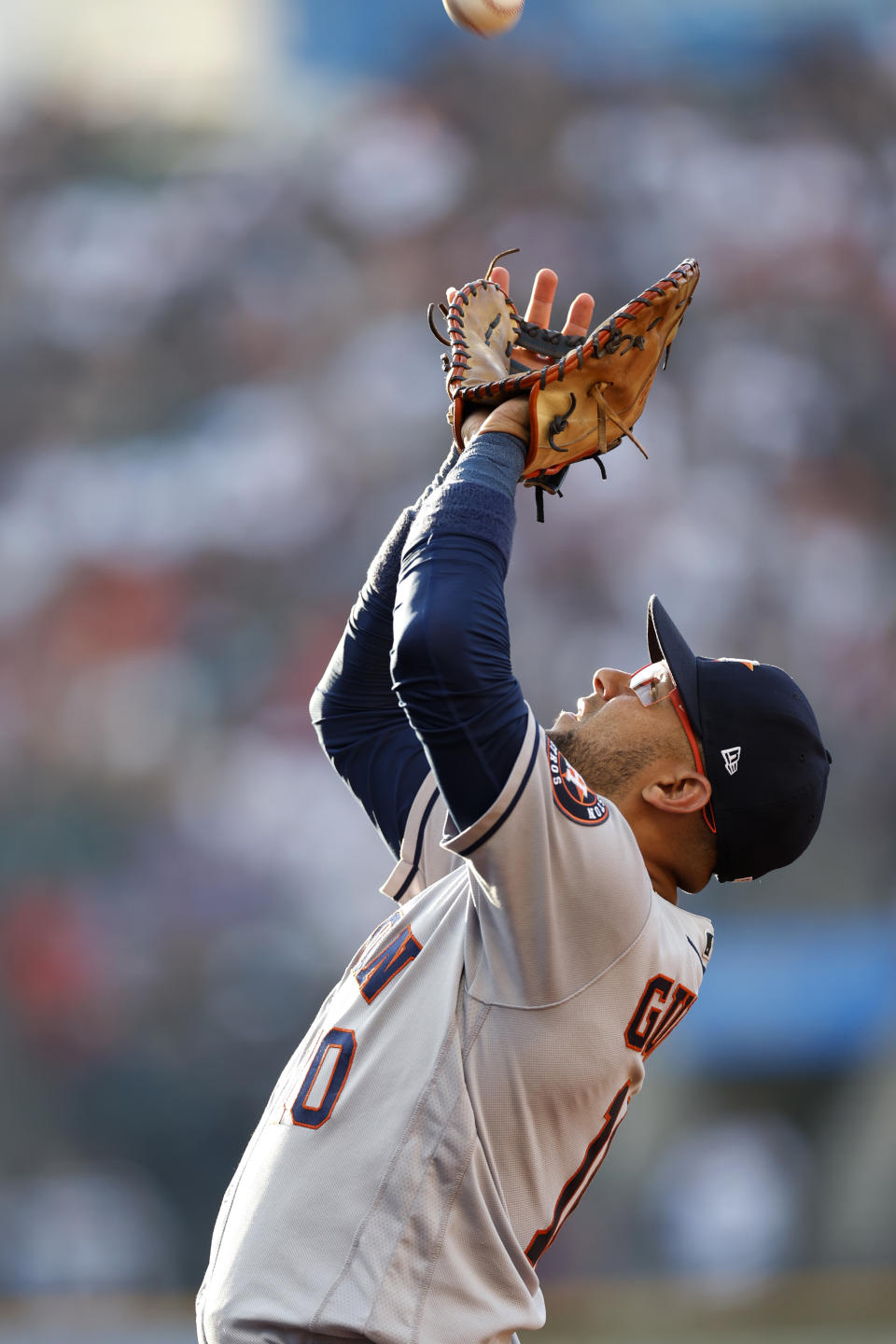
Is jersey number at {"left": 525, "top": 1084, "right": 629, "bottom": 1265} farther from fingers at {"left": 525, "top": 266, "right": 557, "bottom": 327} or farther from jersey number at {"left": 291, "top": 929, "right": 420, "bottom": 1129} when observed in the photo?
fingers at {"left": 525, "top": 266, "right": 557, "bottom": 327}

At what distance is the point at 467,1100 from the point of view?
4.76 ft

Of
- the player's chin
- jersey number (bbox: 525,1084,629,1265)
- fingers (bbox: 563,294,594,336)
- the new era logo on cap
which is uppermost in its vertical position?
fingers (bbox: 563,294,594,336)

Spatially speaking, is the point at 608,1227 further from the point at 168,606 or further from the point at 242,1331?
the point at 242,1331

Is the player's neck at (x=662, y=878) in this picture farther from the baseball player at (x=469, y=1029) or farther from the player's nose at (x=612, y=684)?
the player's nose at (x=612, y=684)

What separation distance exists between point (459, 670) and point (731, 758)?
50 centimetres

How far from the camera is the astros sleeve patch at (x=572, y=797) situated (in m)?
1.41

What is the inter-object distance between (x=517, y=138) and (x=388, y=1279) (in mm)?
7155

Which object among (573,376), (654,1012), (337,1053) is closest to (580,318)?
(573,376)

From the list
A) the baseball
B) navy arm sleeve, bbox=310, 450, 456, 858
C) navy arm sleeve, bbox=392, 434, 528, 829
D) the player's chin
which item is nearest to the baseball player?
navy arm sleeve, bbox=392, 434, 528, 829

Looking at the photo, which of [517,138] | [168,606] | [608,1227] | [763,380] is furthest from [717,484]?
[608,1227]

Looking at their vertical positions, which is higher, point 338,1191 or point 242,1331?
point 338,1191

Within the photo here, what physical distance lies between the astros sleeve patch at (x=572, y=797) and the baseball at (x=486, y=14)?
2.02m

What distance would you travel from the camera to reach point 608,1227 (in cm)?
531

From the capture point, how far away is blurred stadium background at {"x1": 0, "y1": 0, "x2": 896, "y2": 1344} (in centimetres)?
542
